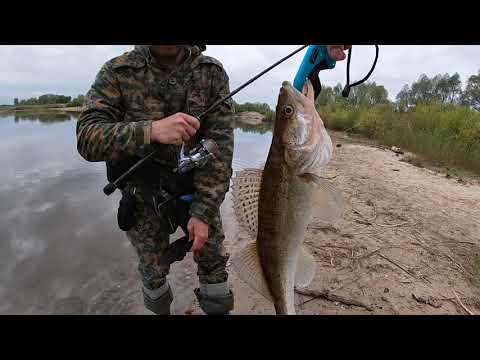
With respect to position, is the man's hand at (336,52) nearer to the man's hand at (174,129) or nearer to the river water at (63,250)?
the man's hand at (174,129)

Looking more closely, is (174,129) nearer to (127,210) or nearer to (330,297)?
(127,210)

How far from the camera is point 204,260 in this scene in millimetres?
2889

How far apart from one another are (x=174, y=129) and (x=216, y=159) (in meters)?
0.63

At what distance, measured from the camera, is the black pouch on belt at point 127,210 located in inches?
103

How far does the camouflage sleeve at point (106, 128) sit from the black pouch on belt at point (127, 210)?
1.46 ft

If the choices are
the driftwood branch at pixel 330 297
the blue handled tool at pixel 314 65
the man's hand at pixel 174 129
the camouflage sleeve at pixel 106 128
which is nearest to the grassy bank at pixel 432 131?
the driftwood branch at pixel 330 297

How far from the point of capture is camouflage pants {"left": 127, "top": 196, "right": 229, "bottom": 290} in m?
2.81

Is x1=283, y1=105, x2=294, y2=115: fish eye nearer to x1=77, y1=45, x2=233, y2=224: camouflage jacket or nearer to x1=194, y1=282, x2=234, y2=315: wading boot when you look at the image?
x1=77, y1=45, x2=233, y2=224: camouflage jacket

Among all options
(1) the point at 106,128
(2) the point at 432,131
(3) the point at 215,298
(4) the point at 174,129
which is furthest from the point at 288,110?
(2) the point at 432,131

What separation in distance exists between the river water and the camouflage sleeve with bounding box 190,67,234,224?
214 centimetres

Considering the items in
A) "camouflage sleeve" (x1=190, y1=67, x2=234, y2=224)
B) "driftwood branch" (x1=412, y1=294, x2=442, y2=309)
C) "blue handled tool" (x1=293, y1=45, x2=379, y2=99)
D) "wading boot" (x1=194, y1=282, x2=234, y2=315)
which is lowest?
"driftwood branch" (x1=412, y1=294, x2=442, y2=309)

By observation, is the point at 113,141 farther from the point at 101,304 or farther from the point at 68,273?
the point at 68,273

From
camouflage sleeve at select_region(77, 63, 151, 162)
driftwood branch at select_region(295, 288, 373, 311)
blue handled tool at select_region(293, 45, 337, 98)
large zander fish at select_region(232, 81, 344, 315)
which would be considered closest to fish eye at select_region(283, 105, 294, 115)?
large zander fish at select_region(232, 81, 344, 315)

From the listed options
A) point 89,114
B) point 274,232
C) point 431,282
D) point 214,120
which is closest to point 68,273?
point 89,114
